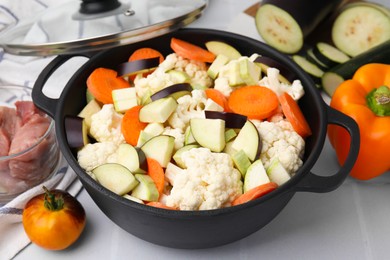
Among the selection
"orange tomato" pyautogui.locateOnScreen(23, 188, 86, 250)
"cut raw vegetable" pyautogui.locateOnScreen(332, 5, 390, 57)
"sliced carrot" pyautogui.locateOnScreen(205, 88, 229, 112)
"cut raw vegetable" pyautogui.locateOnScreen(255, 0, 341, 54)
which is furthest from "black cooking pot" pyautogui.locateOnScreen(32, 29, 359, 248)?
"cut raw vegetable" pyautogui.locateOnScreen(332, 5, 390, 57)

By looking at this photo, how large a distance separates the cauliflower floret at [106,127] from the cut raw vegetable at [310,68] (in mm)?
769

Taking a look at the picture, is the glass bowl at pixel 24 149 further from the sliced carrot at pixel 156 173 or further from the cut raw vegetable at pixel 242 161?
the cut raw vegetable at pixel 242 161

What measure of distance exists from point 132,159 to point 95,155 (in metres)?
0.12

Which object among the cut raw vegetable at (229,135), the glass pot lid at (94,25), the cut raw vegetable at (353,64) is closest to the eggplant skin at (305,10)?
the cut raw vegetable at (353,64)

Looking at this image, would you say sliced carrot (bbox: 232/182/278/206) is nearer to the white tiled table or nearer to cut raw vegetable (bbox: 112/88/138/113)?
the white tiled table

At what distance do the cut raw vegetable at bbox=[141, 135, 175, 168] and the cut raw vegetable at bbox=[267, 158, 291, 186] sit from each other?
270mm

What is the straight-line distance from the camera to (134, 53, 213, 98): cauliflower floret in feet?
5.16

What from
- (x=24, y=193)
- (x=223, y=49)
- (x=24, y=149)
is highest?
(x=223, y=49)

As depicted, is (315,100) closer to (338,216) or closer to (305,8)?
(338,216)

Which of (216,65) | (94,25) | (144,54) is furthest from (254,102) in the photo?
(94,25)

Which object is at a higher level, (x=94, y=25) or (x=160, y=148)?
(x=94, y=25)

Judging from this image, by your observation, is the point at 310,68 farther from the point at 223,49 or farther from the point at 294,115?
the point at 294,115

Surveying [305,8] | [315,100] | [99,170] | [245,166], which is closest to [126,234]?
[99,170]

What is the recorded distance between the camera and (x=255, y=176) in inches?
51.7
